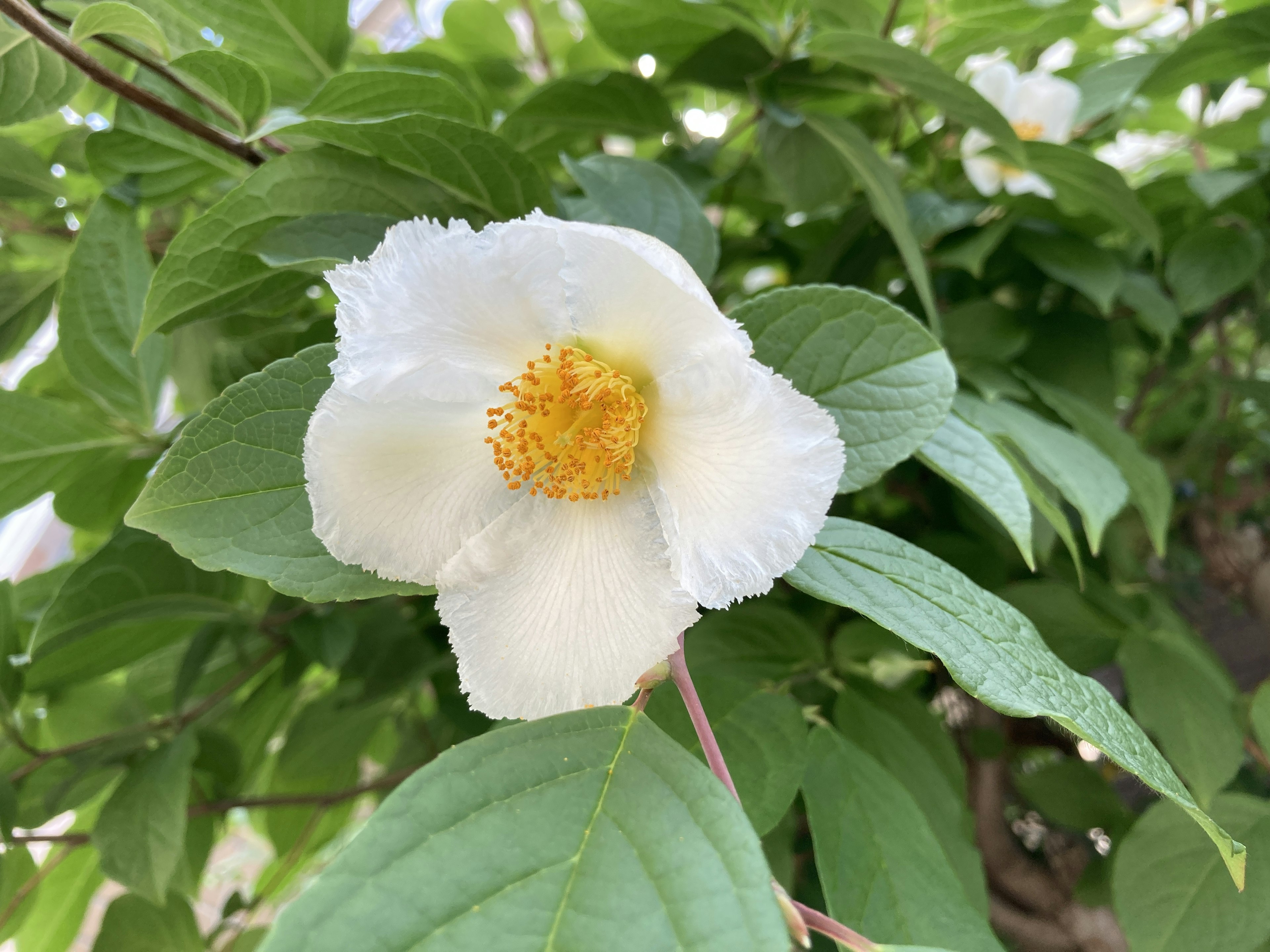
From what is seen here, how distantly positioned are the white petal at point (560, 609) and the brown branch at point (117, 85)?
0.26m

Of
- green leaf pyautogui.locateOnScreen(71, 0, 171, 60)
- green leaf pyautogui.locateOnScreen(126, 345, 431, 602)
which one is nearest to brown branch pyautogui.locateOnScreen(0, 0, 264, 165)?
green leaf pyautogui.locateOnScreen(71, 0, 171, 60)

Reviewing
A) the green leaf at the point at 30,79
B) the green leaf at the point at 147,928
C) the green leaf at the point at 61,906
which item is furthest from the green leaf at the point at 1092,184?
the green leaf at the point at 61,906

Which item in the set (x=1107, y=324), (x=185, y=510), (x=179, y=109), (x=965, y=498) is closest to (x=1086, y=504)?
(x=965, y=498)

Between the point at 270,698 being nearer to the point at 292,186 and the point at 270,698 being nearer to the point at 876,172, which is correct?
the point at 292,186

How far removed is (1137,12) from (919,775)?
94cm

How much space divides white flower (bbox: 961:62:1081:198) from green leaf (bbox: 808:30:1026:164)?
8.8 inches

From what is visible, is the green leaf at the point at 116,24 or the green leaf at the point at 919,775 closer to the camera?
the green leaf at the point at 116,24

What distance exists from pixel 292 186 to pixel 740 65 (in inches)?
13.9

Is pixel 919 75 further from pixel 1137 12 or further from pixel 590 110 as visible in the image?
pixel 1137 12

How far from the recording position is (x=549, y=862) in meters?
0.25

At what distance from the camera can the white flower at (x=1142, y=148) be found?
89cm

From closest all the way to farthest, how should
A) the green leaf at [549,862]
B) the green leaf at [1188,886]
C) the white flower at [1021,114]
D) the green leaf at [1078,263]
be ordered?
the green leaf at [549,862]
the green leaf at [1188,886]
the green leaf at [1078,263]
the white flower at [1021,114]

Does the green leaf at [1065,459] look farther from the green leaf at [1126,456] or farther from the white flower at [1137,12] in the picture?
the white flower at [1137,12]

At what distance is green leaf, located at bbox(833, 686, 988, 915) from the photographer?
1.57 feet
